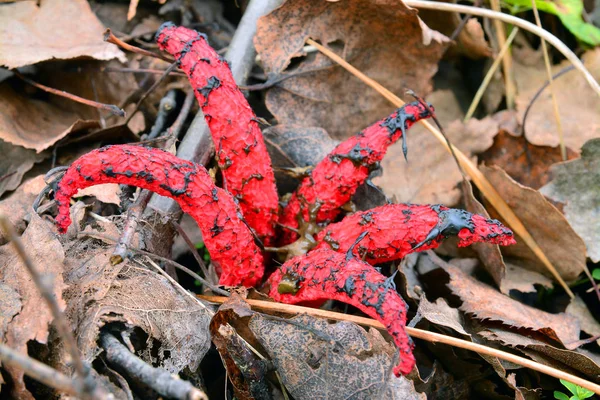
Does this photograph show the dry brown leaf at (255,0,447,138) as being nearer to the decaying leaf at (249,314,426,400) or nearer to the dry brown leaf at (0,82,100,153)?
the dry brown leaf at (0,82,100,153)

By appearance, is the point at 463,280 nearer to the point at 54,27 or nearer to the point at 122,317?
the point at 122,317

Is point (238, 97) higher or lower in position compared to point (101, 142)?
higher

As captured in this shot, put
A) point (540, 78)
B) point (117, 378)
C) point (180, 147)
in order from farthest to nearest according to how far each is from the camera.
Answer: point (540, 78)
point (180, 147)
point (117, 378)

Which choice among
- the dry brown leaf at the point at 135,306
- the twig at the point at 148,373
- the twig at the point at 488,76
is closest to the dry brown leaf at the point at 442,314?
the dry brown leaf at the point at 135,306

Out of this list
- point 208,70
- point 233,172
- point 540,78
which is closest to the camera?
point 208,70

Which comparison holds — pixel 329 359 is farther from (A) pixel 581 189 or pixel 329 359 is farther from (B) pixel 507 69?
(B) pixel 507 69

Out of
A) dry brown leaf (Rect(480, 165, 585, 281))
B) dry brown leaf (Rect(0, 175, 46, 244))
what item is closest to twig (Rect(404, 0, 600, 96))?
dry brown leaf (Rect(480, 165, 585, 281))

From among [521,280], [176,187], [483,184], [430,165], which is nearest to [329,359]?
[176,187]

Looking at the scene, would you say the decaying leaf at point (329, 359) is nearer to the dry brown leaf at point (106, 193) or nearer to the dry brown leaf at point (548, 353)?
the dry brown leaf at point (548, 353)

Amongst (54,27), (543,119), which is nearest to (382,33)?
(543,119)
